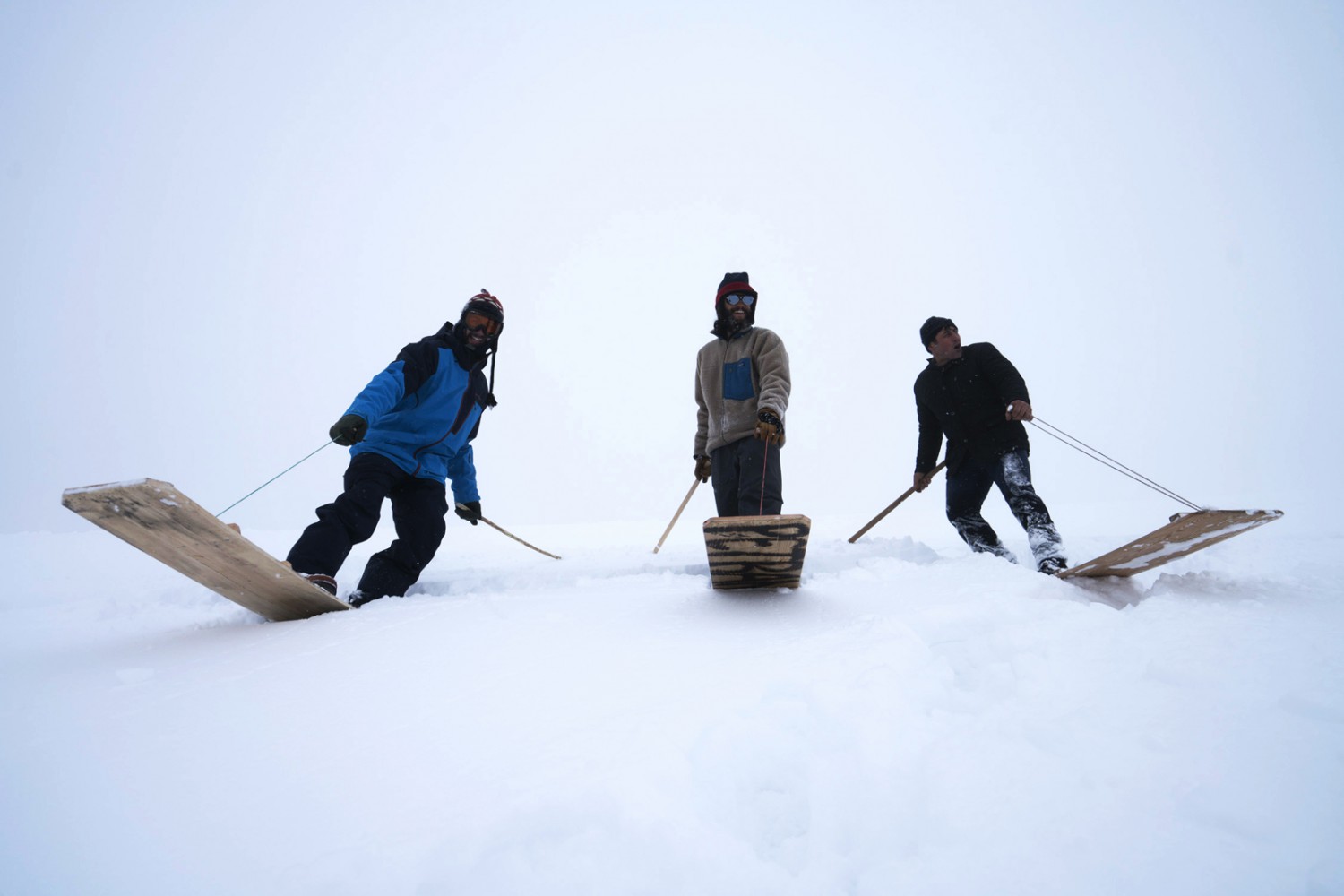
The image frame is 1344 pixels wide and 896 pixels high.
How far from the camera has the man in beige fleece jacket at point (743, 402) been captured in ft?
11.3

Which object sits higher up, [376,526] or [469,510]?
[469,510]

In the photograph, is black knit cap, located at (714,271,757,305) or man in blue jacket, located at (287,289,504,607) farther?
black knit cap, located at (714,271,757,305)

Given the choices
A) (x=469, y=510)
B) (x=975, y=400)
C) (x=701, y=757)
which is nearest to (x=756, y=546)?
(x=701, y=757)

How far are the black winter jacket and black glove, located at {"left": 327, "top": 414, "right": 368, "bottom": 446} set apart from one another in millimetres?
3596

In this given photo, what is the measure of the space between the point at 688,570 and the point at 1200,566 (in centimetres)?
305

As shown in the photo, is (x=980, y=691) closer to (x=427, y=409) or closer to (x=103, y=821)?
(x=103, y=821)

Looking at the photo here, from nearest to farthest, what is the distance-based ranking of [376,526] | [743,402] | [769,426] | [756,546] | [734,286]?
[756,546] < [376,526] < [769,426] < [743,402] < [734,286]

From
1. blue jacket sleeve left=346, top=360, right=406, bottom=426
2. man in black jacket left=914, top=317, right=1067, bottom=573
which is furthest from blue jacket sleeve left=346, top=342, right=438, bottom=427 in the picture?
man in black jacket left=914, top=317, right=1067, bottom=573

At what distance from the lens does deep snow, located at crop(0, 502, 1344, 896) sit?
2.88ft

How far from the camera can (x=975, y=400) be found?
154 inches

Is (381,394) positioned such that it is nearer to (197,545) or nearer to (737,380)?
(197,545)

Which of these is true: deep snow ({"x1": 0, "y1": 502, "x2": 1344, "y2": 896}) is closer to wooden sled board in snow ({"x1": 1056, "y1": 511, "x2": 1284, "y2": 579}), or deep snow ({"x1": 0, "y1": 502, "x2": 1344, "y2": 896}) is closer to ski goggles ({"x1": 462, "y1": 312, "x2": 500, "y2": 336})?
wooden sled board in snow ({"x1": 1056, "y1": 511, "x2": 1284, "y2": 579})

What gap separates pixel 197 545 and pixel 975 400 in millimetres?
4144

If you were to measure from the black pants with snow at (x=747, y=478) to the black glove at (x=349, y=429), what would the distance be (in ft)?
6.51
